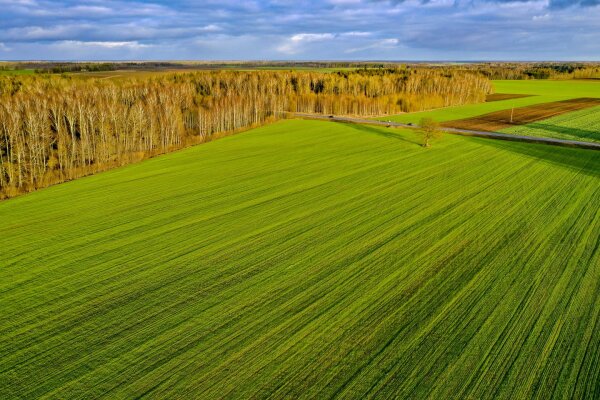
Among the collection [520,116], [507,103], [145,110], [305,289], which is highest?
[507,103]

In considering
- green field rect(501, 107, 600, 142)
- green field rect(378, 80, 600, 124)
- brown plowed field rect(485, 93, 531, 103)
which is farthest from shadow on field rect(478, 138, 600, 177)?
brown plowed field rect(485, 93, 531, 103)

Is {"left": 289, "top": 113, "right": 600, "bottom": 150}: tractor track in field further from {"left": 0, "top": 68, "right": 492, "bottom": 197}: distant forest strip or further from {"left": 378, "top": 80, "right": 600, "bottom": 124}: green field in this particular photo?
{"left": 0, "top": 68, "right": 492, "bottom": 197}: distant forest strip

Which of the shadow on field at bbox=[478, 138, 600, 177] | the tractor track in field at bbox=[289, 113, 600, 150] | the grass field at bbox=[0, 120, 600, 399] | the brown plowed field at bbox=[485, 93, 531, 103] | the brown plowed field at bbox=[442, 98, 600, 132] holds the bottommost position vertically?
the grass field at bbox=[0, 120, 600, 399]

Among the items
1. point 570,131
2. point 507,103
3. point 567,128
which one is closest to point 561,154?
point 570,131

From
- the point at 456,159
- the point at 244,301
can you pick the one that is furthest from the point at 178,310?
the point at 456,159

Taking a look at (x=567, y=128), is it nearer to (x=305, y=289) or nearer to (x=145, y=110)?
(x=305, y=289)

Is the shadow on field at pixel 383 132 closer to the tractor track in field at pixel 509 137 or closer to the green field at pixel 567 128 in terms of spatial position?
the tractor track in field at pixel 509 137

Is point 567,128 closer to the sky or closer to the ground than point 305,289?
closer to the sky
